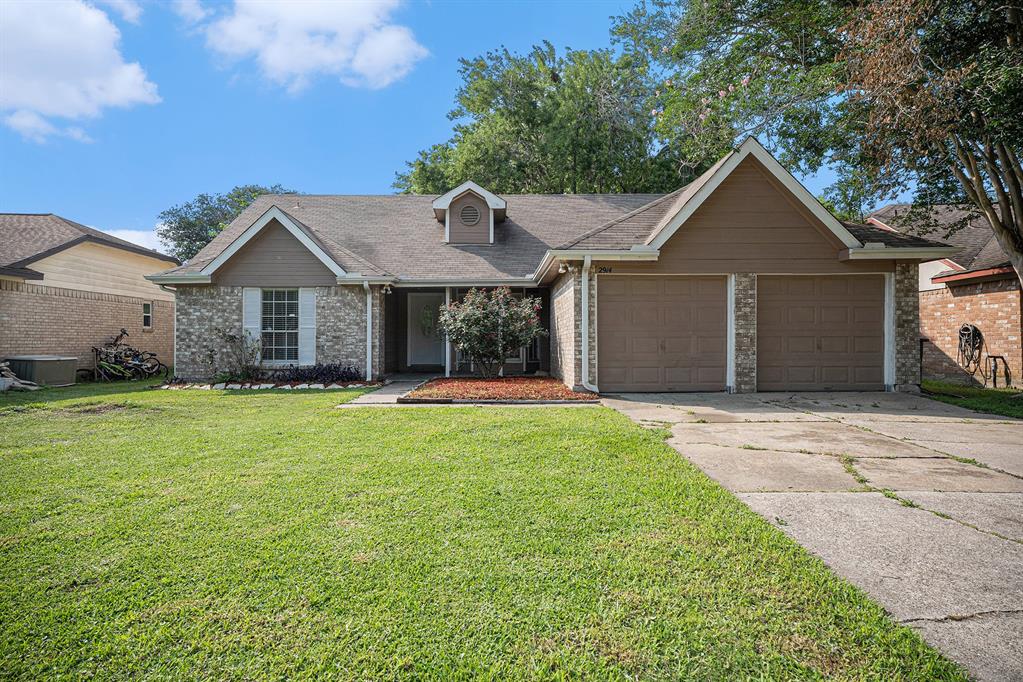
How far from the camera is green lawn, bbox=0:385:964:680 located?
205cm

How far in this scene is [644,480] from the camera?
169 inches

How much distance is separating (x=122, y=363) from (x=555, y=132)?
19074 mm

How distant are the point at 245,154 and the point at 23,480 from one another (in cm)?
3345

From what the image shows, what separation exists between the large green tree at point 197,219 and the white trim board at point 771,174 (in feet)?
142

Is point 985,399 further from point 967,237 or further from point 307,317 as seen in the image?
point 307,317

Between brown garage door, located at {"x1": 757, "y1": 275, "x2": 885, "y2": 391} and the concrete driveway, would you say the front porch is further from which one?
the concrete driveway

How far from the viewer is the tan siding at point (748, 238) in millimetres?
10344

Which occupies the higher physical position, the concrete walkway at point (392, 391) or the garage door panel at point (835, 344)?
the garage door panel at point (835, 344)

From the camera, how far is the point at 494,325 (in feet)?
39.1

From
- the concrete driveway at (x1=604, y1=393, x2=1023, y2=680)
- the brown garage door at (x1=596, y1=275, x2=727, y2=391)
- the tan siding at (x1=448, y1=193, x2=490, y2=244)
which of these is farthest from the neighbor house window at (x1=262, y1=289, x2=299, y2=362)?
the concrete driveway at (x1=604, y1=393, x2=1023, y2=680)

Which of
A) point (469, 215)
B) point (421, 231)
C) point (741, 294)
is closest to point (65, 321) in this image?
point (421, 231)

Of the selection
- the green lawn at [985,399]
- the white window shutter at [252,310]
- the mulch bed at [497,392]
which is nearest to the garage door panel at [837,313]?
the green lawn at [985,399]

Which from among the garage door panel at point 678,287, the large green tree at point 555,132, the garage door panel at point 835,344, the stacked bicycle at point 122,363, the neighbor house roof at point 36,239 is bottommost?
the stacked bicycle at point 122,363

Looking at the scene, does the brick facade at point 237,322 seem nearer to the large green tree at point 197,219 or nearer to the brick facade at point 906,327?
the brick facade at point 906,327
